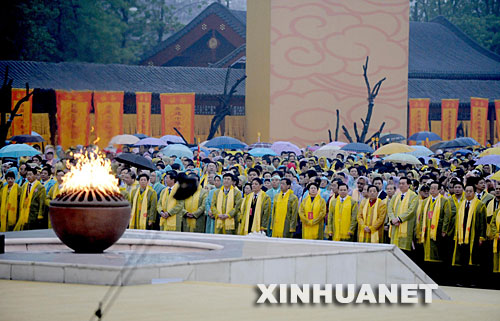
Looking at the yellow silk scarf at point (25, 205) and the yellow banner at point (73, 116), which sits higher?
the yellow banner at point (73, 116)

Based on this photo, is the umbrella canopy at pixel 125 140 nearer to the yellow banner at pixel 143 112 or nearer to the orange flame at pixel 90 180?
the yellow banner at pixel 143 112

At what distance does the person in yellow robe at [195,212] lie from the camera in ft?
45.5

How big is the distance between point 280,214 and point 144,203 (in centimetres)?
217

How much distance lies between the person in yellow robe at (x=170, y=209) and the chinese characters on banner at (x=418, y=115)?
25.5m

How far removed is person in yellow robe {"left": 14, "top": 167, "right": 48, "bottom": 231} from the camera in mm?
14500

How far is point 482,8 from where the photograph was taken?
194ft

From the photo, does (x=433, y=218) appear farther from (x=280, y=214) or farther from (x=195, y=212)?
(x=195, y=212)

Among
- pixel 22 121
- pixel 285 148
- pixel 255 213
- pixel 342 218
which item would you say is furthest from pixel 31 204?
pixel 22 121

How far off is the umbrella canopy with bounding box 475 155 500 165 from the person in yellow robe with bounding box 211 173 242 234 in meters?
6.52

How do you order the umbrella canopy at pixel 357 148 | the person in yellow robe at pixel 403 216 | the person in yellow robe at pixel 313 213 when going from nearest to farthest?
1. the person in yellow robe at pixel 403 216
2. the person in yellow robe at pixel 313 213
3. the umbrella canopy at pixel 357 148

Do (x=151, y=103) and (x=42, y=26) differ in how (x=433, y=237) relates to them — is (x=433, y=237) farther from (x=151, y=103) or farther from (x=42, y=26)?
(x=42, y=26)

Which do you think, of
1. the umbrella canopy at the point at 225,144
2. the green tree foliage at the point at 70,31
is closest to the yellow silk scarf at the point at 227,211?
the umbrella canopy at the point at 225,144

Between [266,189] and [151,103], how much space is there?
2446 centimetres

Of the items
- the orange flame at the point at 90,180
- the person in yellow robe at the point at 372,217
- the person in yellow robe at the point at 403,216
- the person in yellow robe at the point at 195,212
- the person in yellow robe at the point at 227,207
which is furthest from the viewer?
the person in yellow robe at the point at 195,212
